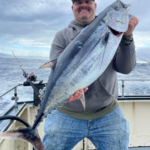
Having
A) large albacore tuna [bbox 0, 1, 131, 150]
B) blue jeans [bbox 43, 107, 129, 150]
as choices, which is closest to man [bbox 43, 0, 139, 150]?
blue jeans [bbox 43, 107, 129, 150]

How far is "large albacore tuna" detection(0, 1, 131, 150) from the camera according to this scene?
4.20 feet

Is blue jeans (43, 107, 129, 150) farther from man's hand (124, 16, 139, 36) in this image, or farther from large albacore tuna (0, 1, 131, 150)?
man's hand (124, 16, 139, 36)

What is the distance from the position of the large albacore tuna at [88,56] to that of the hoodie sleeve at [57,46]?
0.41 metres

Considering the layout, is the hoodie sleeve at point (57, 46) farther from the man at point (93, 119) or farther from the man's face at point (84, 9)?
the man's face at point (84, 9)

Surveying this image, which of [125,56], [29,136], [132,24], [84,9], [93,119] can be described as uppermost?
[84,9]

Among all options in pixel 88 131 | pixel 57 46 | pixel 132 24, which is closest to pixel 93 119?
pixel 88 131

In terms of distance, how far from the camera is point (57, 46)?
187cm

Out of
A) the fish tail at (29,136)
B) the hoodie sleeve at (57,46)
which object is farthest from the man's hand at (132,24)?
the fish tail at (29,136)

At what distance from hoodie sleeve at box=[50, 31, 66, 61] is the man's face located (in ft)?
1.12

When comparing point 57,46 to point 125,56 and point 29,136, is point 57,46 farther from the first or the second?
point 29,136

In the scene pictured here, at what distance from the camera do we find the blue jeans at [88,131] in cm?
176

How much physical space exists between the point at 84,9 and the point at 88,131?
1.49m

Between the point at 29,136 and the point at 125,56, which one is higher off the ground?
the point at 125,56

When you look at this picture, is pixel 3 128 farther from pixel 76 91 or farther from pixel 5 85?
pixel 5 85
